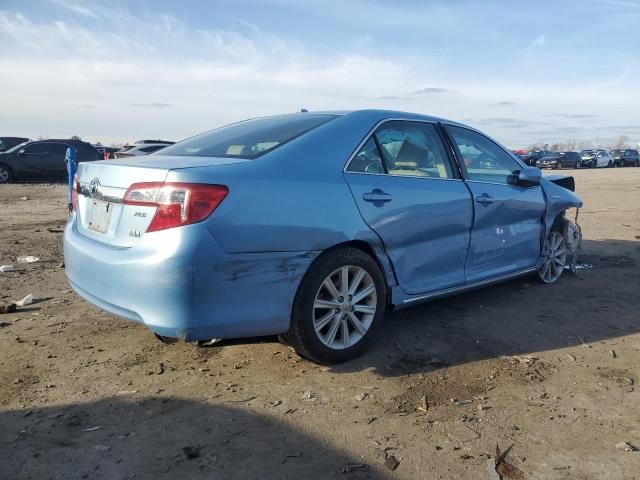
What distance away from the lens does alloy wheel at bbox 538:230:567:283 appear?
5.71 meters

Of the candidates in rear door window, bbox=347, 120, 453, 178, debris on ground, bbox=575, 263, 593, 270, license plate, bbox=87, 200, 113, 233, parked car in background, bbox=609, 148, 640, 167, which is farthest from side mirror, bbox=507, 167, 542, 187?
parked car in background, bbox=609, 148, 640, 167

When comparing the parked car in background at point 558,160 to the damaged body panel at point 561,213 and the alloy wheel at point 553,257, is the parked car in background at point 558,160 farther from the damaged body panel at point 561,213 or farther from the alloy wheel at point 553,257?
the alloy wheel at point 553,257

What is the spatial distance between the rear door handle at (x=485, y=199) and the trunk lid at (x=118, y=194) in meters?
2.14

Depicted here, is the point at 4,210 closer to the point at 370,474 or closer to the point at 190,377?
the point at 190,377

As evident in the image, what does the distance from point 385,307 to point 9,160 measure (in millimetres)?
19631

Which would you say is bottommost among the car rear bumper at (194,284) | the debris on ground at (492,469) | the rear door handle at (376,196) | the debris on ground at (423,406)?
the debris on ground at (492,469)

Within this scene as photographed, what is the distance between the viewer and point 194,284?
3000 mm

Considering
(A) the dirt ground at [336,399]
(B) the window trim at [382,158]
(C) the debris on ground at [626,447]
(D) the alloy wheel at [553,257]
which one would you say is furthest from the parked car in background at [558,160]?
(C) the debris on ground at [626,447]

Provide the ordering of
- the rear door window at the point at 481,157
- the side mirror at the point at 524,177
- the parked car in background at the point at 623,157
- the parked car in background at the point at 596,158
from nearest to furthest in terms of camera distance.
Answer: the rear door window at the point at 481,157
the side mirror at the point at 524,177
the parked car in background at the point at 596,158
the parked car in background at the point at 623,157

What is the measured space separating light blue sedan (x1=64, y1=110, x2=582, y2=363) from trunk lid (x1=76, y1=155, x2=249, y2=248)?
0.01 metres

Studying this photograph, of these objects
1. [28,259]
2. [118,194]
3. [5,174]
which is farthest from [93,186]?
[5,174]

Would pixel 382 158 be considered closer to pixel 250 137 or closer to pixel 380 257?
pixel 380 257

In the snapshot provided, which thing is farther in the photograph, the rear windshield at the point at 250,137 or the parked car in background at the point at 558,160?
the parked car in background at the point at 558,160

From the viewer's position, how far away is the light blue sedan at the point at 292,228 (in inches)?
120
